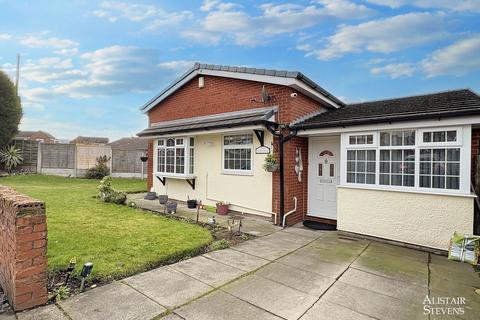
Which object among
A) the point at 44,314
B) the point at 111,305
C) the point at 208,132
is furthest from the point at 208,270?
the point at 208,132

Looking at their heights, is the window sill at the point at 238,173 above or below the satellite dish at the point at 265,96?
below

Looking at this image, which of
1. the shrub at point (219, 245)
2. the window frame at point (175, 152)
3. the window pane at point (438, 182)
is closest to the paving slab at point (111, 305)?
the shrub at point (219, 245)

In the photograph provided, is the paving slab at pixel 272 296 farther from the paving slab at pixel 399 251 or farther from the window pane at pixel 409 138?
the window pane at pixel 409 138

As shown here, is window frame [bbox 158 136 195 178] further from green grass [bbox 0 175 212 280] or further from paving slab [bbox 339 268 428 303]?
paving slab [bbox 339 268 428 303]

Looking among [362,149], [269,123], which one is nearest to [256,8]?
[269,123]

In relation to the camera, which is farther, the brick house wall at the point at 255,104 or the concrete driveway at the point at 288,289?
the brick house wall at the point at 255,104

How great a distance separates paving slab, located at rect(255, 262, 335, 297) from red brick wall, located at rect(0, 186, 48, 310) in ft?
10.3

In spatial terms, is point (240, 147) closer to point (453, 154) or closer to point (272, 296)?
point (453, 154)

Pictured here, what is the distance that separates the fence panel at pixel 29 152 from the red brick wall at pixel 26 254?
886 inches

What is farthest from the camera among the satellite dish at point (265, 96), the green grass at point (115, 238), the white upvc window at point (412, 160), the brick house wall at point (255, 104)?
the satellite dish at point (265, 96)

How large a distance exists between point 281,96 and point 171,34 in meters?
7.22

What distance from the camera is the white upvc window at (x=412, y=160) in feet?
18.6

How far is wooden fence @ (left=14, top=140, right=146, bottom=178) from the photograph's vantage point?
21234 mm

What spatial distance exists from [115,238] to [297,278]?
4434 millimetres
